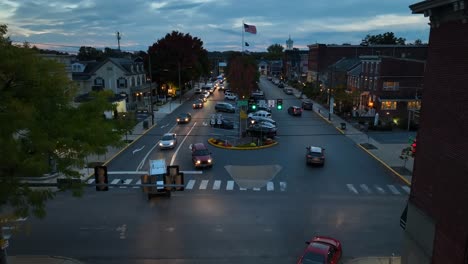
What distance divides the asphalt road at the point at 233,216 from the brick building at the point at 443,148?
3856 millimetres

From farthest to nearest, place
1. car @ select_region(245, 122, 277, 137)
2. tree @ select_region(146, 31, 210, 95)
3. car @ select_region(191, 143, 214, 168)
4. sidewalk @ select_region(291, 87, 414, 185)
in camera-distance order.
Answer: tree @ select_region(146, 31, 210, 95) → car @ select_region(245, 122, 277, 137) → car @ select_region(191, 143, 214, 168) → sidewalk @ select_region(291, 87, 414, 185)

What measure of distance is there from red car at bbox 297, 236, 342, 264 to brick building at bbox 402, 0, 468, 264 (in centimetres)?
271

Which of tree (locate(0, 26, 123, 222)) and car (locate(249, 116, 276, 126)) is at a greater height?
tree (locate(0, 26, 123, 222))

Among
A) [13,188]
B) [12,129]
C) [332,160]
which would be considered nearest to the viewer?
[12,129]

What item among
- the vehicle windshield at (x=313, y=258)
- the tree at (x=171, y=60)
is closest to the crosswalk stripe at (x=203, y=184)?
the vehicle windshield at (x=313, y=258)

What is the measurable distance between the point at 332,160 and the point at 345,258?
1593 centimetres

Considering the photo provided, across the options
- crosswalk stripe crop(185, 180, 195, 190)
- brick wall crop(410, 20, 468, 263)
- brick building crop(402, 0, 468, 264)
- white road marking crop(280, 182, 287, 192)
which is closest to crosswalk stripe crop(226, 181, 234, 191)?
crosswalk stripe crop(185, 180, 195, 190)

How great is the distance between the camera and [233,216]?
1942 cm

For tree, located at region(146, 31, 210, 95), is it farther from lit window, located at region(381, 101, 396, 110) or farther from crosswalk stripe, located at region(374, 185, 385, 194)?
crosswalk stripe, located at region(374, 185, 385, 194)

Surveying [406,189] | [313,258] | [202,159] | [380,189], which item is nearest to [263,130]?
[202,159]

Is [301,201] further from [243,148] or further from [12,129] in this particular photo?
[12,129]

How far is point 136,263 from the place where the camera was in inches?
592

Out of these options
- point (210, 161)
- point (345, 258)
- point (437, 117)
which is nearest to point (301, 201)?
point (345, 258)

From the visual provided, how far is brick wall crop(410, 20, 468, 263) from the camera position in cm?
1050
